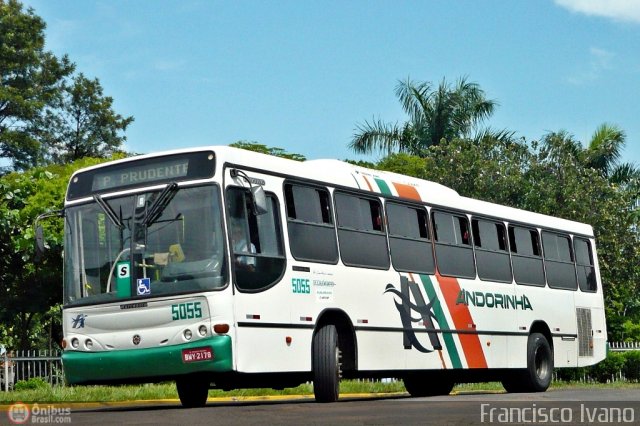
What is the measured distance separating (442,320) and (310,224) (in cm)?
396

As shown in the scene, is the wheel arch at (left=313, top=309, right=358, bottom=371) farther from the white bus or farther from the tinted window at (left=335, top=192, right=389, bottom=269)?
the tinted window at (left=335, top=192, right=389, bottom=269)

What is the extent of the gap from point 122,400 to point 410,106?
114ft

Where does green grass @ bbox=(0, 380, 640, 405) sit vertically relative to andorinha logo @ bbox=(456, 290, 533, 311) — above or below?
below

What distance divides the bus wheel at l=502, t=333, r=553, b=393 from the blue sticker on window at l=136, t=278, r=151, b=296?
944 centimetres

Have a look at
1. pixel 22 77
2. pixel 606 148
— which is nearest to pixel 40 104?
pixel 22 77

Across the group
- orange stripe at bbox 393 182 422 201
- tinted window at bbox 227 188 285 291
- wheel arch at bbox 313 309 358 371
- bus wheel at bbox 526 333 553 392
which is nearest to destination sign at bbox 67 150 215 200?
tinted window at bbox 227 188 285 291

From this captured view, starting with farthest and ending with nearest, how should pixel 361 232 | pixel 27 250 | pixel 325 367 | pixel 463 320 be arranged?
1. pixel 27 250
2. pixel 463 320
3. pixel 361 232
4. pixel 325 367

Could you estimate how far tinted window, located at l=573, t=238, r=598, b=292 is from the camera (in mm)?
24875

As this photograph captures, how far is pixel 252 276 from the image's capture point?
591 inches

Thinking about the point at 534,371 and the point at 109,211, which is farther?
the point at 534,371

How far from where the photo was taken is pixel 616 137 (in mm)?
50219

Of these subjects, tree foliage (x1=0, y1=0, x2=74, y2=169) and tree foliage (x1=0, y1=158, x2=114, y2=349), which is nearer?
tree foliage (x1=0, y1=158, x2=114, y2=349)

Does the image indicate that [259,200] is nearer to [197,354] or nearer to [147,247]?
[147,247]

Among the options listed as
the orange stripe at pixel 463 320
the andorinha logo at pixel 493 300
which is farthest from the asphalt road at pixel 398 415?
the andorinha logo at pixel 493 300
